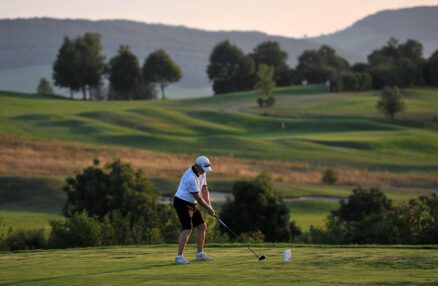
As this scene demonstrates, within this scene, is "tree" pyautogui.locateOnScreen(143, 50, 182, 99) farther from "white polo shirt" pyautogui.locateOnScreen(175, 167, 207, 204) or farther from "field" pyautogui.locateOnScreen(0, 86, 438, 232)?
"white polo shirt" pyautogui.locateOnScreen(175, 167, 207, 204)

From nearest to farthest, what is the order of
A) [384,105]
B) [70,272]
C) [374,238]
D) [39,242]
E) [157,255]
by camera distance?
[70,272] → [157,255] → [374,238] → [39,242] → [384,105]

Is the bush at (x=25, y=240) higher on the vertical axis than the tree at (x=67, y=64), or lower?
lower

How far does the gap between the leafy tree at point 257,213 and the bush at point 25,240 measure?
8.17 meters

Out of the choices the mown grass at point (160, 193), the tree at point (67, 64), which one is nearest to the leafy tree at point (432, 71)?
the tree at point (67, 64)

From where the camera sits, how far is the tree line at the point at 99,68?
142m

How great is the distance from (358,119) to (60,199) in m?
59.4

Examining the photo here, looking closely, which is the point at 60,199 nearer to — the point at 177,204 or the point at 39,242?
the point at 39,242

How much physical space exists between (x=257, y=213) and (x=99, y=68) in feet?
356

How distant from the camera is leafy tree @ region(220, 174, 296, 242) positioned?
38294mm

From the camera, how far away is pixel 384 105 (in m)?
107

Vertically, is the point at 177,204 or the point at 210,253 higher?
the point at 177,204

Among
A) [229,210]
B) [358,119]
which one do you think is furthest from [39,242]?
[358,119]

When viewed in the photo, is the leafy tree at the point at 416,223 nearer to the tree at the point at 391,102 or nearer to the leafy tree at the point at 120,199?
the leafy tree at the point at 120,199

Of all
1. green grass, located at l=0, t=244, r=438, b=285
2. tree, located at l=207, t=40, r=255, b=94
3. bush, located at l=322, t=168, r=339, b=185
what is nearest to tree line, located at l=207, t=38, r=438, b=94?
tree, located at l=207, t=40, r=255, b=94
